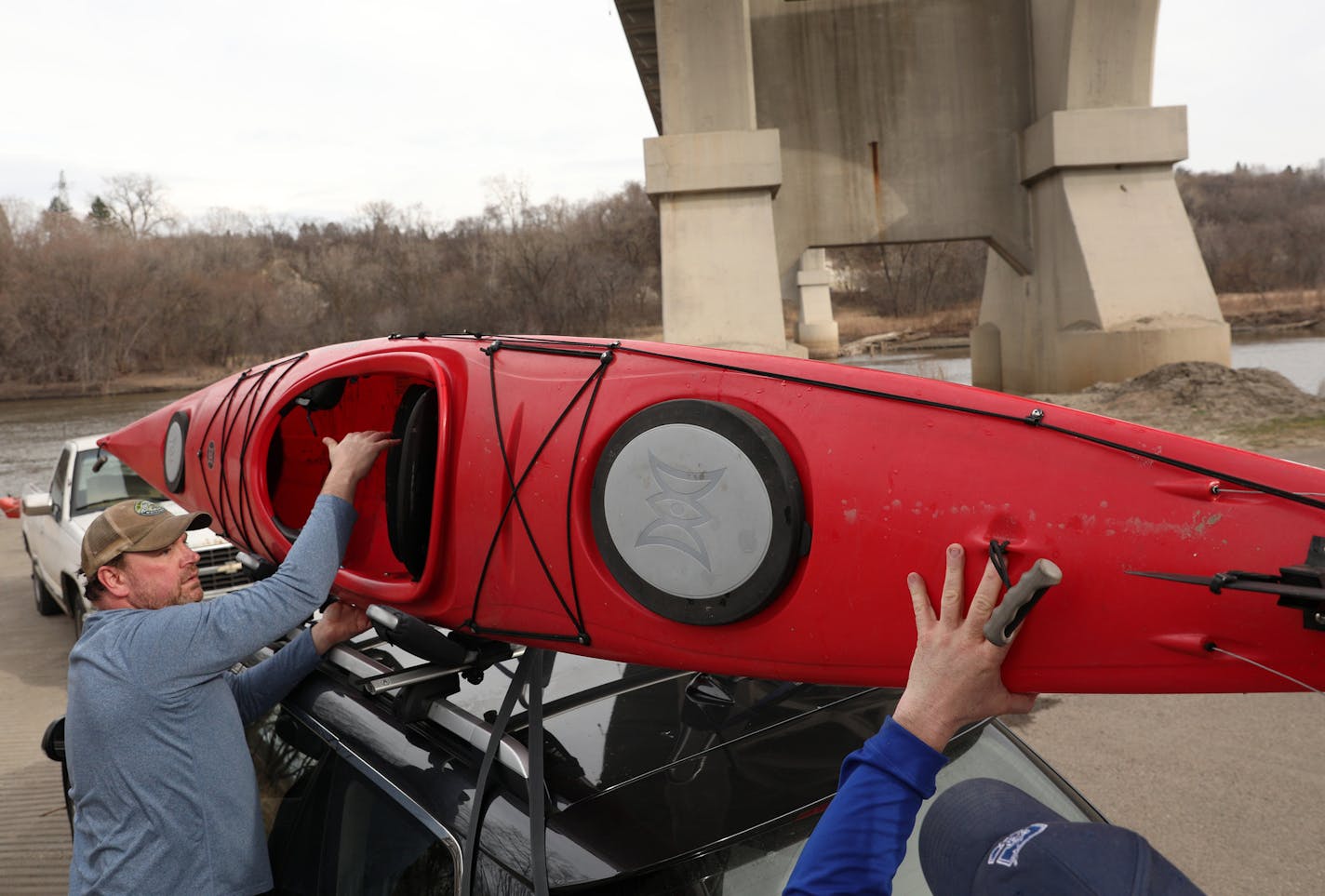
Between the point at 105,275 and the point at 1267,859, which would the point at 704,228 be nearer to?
the point at 1267,859

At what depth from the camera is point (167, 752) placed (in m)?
2.06

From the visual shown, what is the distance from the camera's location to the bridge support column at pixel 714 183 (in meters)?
12.8

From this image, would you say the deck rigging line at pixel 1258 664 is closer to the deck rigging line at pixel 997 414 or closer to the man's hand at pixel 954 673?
the deck rigging line at pixel 997 414

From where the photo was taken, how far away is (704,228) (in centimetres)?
1305

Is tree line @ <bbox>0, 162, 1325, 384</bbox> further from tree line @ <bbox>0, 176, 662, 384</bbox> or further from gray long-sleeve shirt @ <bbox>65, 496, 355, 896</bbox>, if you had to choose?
gray long-sleeve shirt @ <bbox>65, 496, 355, 896</bbox>

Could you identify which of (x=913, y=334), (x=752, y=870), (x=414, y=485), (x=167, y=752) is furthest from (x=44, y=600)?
(x=913, y=334)

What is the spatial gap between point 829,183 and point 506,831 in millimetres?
13867

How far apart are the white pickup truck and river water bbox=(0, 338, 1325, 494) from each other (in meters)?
11.2

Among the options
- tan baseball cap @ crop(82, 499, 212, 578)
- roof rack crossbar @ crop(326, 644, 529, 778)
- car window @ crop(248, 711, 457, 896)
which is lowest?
car window @ crop(248, 711, 457, 896)

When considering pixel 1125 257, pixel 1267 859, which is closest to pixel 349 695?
pixel 1267 859

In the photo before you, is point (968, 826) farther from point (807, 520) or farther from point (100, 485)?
point (100, 485)

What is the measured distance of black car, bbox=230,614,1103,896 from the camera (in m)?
1.69

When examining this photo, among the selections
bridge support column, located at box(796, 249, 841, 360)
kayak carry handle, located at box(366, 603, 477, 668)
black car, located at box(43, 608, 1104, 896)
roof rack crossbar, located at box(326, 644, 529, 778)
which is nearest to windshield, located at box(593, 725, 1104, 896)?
black car, located at box(43, 608, 1104, 896)

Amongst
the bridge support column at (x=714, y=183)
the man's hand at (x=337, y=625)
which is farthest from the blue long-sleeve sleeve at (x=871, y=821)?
the bridge support column at (x=714, y=183)
